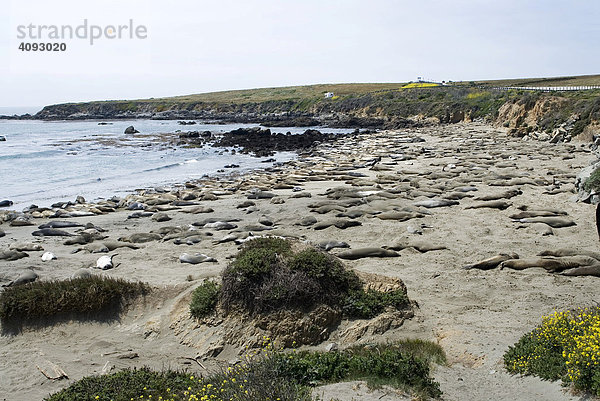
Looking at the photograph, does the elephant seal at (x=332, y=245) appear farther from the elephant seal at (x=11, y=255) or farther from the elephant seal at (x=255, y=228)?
the elephant seal at (x=11, y=255)

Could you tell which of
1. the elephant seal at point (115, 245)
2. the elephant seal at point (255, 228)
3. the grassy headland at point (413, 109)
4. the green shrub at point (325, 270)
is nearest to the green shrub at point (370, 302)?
the green shrub at point (325, 270)

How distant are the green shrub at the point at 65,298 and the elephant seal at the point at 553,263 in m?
7.80

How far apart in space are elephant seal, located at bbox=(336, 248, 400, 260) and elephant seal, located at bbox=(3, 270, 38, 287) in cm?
670

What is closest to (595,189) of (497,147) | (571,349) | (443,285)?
(443,285)

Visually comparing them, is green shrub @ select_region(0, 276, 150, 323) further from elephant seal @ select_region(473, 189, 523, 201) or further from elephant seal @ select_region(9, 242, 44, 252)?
elephant seal @ select_region(473, 189, 523, 201)

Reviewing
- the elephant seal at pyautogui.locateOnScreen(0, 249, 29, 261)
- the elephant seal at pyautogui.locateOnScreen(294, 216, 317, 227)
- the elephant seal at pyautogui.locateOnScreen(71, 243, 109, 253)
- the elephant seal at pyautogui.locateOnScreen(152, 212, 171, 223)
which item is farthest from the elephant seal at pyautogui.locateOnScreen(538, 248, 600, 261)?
the elephant seal at pyautogui.locateOnScreen(0, 249, 29, 261)

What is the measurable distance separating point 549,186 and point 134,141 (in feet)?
160

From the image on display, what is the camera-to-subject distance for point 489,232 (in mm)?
13414

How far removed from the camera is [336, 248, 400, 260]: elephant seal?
11742 millimetres

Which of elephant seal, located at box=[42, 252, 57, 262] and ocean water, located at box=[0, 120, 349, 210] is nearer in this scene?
elephant seal, located at box=[42, 252, 57, 262]

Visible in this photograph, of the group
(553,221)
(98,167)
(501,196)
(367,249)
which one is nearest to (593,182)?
(501,196)

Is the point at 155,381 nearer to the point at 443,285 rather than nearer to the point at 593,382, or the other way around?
the point at 593,382

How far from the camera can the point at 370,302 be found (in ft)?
27.1

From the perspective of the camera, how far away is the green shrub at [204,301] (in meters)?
8.23
